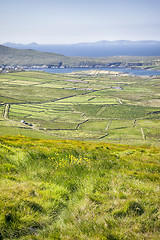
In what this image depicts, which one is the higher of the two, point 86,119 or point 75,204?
point 75,204

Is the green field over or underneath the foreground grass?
underneath

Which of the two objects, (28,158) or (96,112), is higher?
(28,158)

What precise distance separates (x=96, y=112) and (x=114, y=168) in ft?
497

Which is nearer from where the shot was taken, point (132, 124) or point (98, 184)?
point (98, 184)

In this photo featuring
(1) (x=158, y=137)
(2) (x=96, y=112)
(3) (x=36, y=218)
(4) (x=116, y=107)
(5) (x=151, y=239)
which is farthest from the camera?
(4) (x=116, y=107)

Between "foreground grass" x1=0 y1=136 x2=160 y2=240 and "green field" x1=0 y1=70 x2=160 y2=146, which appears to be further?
"green field" x1=0 y1=70 x2=160 y2=146

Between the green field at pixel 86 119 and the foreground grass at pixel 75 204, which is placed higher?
the foreground grass at pixel 75 204

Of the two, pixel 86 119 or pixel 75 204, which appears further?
pixel 86 119

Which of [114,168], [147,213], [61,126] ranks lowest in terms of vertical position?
[61,126]

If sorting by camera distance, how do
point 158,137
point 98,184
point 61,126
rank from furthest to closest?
point 61,126 → point 158,137 → point 98,184

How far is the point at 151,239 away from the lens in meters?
→ 6.73

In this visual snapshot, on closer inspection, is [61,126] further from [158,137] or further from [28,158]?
[28,158]

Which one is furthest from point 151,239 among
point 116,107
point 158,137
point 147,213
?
point 116,107

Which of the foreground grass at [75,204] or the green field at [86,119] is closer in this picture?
the foreground grass at [75,204]
